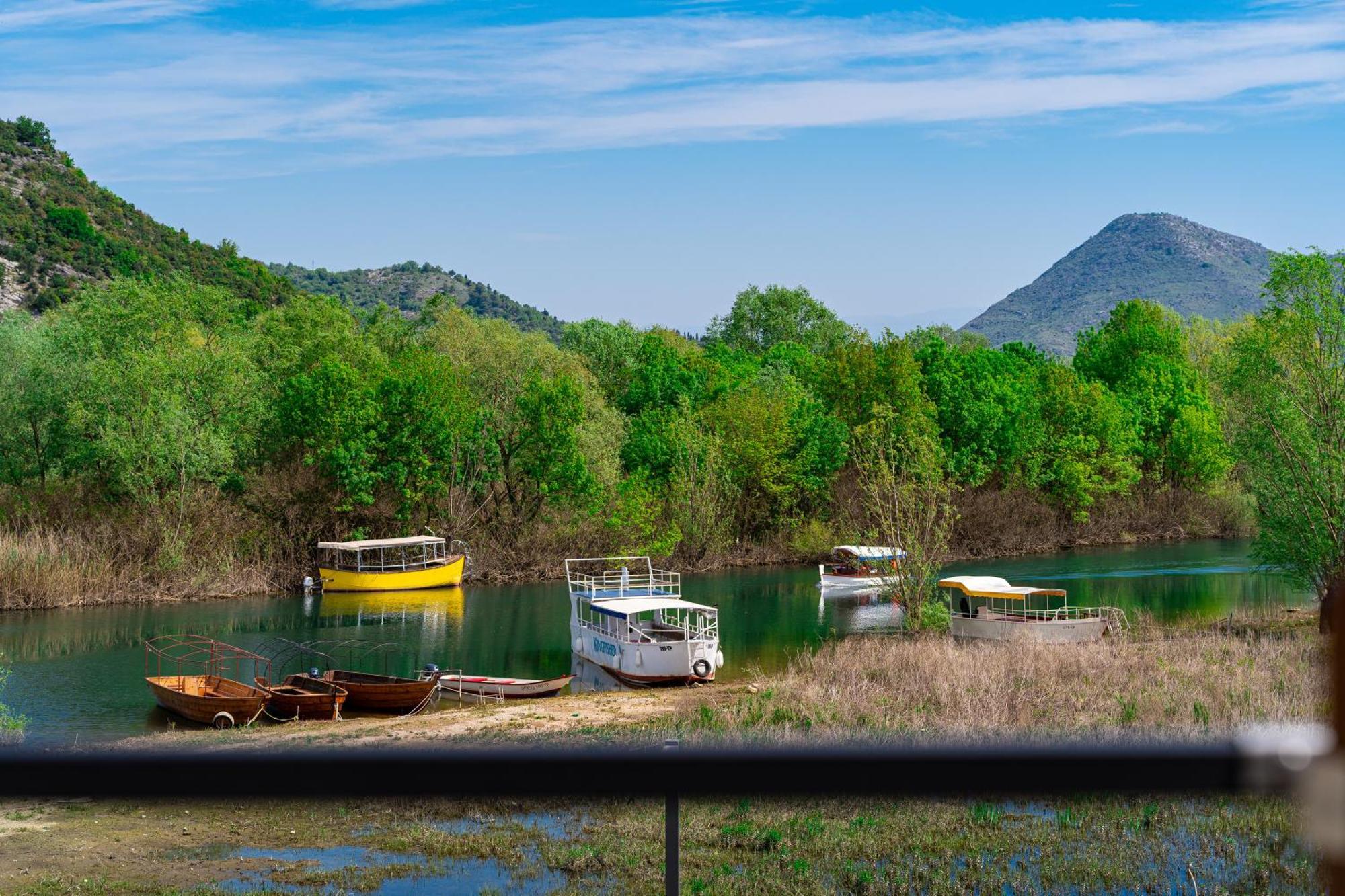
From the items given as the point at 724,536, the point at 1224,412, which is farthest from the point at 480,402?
the point at 1224,412

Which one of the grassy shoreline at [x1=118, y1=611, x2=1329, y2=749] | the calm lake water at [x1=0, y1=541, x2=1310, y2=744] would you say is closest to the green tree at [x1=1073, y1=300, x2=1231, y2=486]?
the calm lake water at [x1=0, y1=541, x2=1310, y2=744]

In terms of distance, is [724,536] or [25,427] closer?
[25,427]

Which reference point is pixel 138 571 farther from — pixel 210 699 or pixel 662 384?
pixel 662 384

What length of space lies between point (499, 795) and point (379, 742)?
17.5 meters

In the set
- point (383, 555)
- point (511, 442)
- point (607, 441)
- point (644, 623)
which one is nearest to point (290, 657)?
point (644, 623)

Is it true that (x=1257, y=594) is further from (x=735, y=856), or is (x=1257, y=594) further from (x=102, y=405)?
(x=102, y=405)

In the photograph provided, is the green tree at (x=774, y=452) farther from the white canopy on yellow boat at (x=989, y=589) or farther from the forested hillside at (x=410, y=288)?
the forested hillside at (x=410, y=288)

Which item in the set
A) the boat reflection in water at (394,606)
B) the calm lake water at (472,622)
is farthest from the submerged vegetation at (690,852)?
the boat reflection in water at (394,606)

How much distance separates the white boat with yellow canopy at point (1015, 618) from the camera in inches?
1105

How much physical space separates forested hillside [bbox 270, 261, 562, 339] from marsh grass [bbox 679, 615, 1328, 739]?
120 m

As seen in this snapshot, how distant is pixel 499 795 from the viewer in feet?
5.22

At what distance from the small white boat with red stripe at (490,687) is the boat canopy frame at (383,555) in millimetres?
19384

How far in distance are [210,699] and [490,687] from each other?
5.11 m

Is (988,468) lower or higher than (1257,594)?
higher
